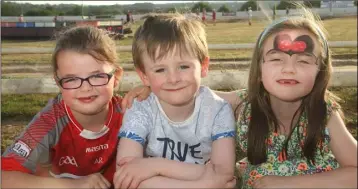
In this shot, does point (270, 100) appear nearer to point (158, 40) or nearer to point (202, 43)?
point (202, 43)

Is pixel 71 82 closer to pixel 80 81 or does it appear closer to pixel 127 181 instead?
pixel 80 81

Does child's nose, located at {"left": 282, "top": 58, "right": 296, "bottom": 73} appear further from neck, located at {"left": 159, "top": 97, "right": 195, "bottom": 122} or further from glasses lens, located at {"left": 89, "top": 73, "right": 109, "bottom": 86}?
glasses lens, located at {"left": 89, "top": 73, "right": 109, "bottom": 86}

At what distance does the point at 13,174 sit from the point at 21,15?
2305 cm

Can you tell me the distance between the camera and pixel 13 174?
2.33 meters

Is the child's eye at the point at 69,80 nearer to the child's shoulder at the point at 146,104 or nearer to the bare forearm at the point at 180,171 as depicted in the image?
the child's shoulder at the point at 146,104

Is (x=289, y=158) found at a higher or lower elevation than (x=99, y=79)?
lower

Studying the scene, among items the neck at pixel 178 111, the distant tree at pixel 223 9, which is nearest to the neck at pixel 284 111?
the neck at pixel 178 111

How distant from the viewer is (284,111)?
2.54 meters

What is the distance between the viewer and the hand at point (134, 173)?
7.01 ft

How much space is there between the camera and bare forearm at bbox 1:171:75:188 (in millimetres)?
2309

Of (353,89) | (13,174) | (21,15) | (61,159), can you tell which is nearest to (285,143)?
(61,159)

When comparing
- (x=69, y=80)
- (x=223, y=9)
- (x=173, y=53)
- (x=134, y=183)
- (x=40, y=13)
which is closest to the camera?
(x=134, y=183)

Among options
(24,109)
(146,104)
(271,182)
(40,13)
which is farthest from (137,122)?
(40,13)

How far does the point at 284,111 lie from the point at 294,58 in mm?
350
